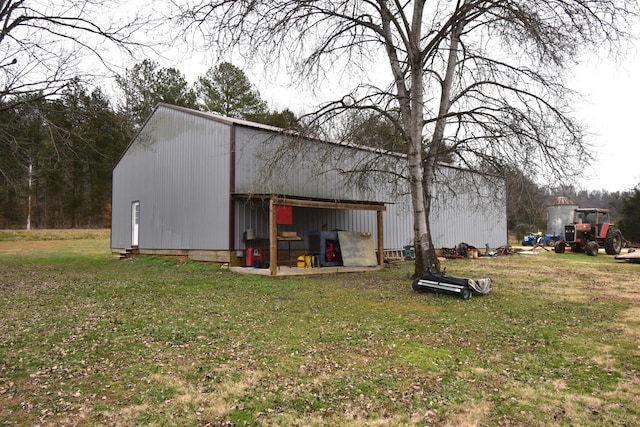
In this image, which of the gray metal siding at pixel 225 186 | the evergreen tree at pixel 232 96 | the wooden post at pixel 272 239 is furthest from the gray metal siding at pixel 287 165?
the evergreen tree at pixel 232 96

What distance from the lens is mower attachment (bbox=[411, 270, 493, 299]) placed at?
856cm

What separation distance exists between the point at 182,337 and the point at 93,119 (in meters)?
6.85

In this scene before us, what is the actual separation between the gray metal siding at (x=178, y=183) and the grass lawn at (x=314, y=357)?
5191 millimetres

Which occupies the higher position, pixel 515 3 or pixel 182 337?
pixel 515 3

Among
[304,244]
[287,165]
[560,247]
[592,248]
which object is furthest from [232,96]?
[592,248]

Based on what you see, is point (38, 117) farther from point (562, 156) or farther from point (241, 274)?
point (562, 156)

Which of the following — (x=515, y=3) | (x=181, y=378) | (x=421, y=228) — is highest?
(x=515, y=3)

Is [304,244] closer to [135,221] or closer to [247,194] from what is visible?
[247,194]

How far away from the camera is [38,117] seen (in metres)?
9.77

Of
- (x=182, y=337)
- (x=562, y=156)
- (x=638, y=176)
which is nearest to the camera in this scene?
(x=182, y=337)

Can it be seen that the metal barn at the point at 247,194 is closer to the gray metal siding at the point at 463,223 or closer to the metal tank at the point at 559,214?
the gray metal siding at the point at 463,223

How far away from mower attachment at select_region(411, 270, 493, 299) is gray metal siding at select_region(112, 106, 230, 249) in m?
6.82

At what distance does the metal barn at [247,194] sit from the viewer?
12.5 m

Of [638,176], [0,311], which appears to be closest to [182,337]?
[0,311]
